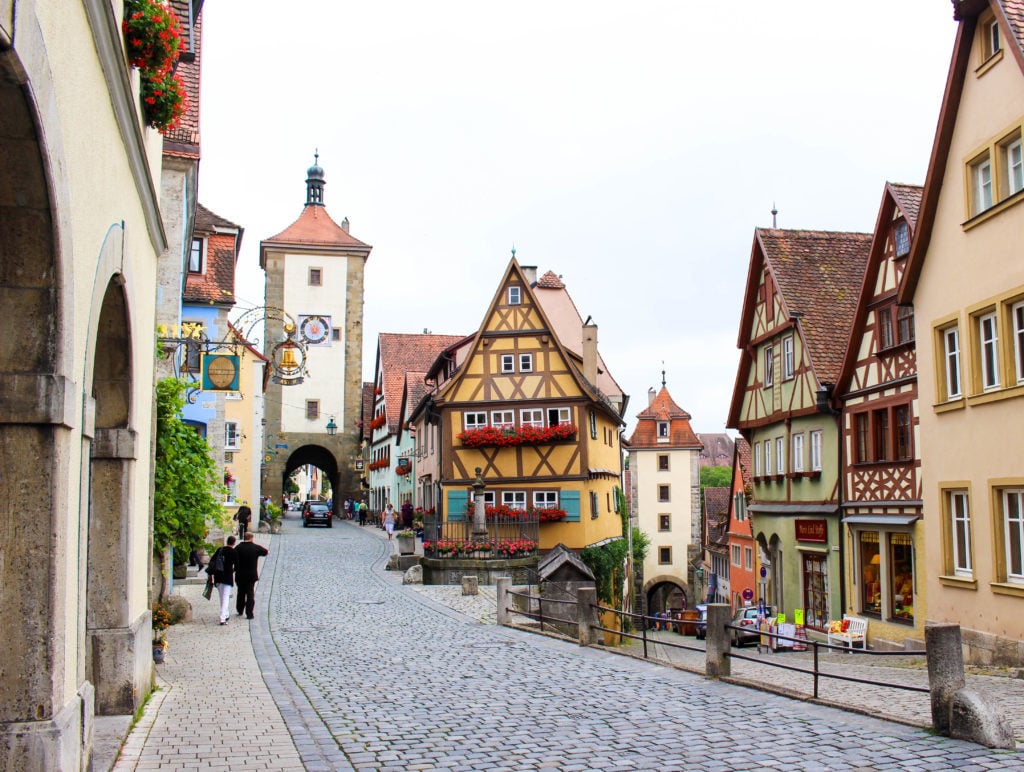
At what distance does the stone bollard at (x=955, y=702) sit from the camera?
8.09 meters

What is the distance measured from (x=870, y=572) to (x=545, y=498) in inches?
515

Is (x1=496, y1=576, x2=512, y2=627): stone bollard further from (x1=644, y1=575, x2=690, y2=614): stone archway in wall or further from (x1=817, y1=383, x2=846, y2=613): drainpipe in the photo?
(x1=644, y1=575, x2=690, y2=614): stone archway in wall

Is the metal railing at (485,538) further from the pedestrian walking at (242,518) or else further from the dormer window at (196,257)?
the dormer window at (196,257)

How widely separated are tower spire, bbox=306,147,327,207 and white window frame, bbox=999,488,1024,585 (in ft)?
194

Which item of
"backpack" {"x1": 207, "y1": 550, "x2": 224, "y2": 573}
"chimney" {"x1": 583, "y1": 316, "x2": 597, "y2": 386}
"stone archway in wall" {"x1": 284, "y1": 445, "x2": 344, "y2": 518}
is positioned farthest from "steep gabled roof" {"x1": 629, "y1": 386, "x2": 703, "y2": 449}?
"backpack" {"x1": 207, "y1": 550, "x2": 224, "y2": 573}

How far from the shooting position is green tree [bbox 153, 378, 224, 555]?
14.3m

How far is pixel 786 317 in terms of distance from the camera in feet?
83.2

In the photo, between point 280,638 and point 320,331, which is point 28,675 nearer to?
point 280,638

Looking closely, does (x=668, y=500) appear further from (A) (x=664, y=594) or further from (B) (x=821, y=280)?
(B) (x=821, y=280)

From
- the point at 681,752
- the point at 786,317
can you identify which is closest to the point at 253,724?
the point at 681,752

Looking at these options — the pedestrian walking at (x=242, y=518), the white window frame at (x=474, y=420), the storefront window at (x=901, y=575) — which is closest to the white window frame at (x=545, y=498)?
the white window frame at (x=474, y=420)

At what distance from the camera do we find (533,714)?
9.81 m

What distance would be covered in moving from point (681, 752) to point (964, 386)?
10.7 m

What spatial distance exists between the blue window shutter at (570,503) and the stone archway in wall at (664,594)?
28.7 meters
